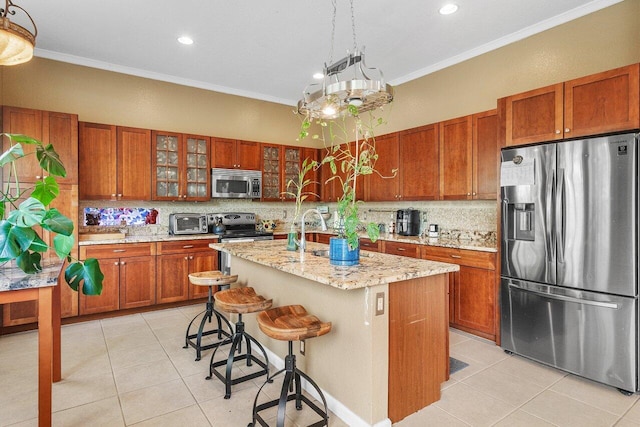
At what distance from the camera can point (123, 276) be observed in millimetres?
4219

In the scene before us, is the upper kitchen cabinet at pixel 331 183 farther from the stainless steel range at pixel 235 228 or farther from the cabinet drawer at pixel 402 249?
the cabinet drawer at pixel 402 249

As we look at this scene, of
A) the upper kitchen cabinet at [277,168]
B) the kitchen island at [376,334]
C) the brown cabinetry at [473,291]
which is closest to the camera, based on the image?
the kitchen island at [376,334]

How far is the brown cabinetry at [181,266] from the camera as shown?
4480 mm

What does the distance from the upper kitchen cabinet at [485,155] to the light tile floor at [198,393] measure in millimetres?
1623

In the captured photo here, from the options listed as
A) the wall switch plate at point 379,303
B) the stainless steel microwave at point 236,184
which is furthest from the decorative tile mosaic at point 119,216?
the wall switch plate at point 379,303

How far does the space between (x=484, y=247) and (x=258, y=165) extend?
143 inches

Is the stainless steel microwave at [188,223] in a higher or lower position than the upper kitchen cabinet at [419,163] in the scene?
lower

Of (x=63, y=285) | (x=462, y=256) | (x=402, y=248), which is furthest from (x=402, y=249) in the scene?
(x=63, y=285)

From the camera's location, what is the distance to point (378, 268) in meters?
2.25

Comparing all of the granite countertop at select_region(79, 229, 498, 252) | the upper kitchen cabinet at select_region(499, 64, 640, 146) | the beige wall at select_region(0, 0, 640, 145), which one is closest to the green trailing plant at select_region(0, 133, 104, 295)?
the granite countertop at select_region(79, 229, 498, 252)

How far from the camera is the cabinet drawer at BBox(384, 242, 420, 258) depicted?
4.11 metres

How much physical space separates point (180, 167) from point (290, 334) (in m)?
3.80

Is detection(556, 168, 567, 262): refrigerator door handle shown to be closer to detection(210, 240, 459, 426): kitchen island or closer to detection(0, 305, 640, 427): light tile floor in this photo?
detection(0, 305, 640, 427): light tile floor

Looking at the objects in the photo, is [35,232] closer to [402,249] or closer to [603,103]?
[402,249]
